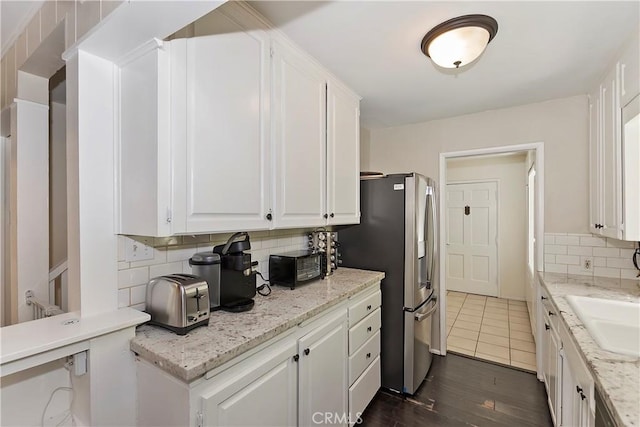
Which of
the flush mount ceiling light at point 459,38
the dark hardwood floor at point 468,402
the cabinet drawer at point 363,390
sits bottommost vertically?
the dark hardwood floor at point 468,402

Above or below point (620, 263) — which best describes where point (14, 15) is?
above

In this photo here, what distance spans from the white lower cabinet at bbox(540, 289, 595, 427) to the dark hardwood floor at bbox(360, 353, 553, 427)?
8.2 inches

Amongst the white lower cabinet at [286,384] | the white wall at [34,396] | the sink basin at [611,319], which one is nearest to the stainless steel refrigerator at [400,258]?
the white lower cabinet at [286,384]

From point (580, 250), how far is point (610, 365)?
1.77 m

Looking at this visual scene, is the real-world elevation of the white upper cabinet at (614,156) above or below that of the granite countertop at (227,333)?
above

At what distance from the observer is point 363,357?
2.02m

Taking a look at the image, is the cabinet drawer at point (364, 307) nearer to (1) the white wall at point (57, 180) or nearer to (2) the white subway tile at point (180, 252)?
(2) the white subway tile at point (180, 252)

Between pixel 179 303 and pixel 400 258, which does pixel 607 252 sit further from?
pixel 179 303

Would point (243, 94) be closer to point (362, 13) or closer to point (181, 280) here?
point (362, 13)

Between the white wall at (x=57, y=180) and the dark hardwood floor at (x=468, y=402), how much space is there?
2801mm

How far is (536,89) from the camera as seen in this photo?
228cm

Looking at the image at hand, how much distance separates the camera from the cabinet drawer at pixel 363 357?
6.15ft

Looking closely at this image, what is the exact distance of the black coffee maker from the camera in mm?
1443

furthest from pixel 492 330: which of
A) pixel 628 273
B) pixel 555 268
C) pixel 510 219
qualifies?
pixel 510 219
